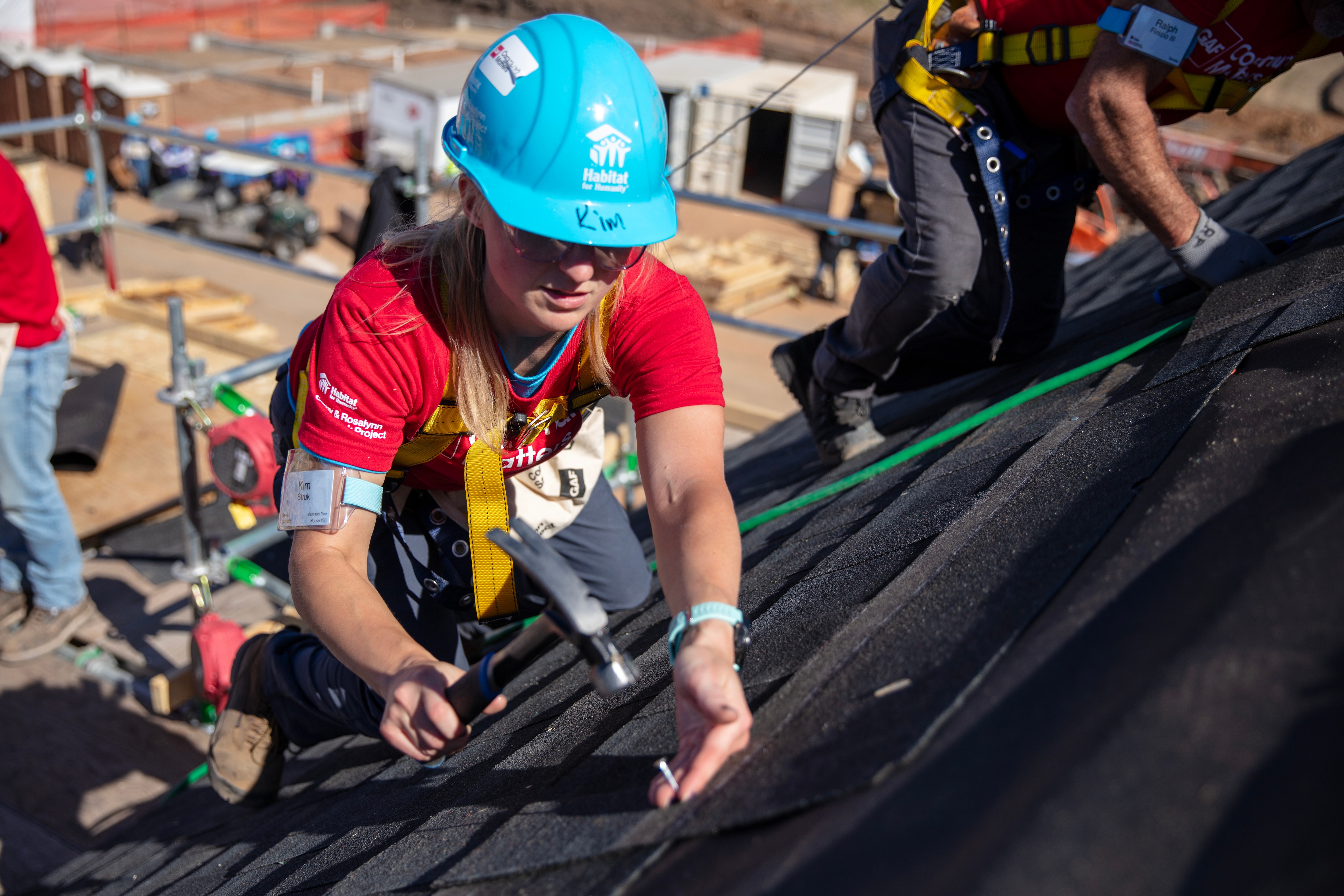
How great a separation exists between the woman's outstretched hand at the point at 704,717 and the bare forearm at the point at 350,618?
51cm

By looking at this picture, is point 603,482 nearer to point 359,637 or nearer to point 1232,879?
point 359,637

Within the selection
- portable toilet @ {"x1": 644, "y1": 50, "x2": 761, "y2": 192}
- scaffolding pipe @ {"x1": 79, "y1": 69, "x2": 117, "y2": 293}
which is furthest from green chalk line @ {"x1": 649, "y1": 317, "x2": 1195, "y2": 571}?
portable toilet @ {"x1": 644, "y1": 50, "x2": 761, "y2": 192}

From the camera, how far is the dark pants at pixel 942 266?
304 centimetres

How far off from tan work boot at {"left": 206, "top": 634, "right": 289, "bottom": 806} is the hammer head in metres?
1.86

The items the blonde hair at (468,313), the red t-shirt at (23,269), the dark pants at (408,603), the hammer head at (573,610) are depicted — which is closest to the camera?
the hammer head at (573,610)

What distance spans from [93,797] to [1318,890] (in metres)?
4.52

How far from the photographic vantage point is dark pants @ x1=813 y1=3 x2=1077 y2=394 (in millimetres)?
3045

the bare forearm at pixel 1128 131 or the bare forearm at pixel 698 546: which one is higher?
the bare forearm at pixel 1128 131

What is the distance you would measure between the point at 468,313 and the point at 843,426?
1.75 meters

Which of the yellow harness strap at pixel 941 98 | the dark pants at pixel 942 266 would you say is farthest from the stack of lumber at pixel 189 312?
the yellow harness strap at pixel 941 98

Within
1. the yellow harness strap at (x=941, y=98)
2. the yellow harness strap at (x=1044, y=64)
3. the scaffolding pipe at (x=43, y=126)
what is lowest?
the scaffolding pipe at (x=43, y=126)

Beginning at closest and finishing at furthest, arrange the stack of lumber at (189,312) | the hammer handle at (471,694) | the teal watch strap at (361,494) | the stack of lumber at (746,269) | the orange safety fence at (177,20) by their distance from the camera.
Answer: the hammer handle at (471,694) → the teal watch strap at (361,494) → the stack of lumber at (189,312) → the stack of lumber at (746,269) → the orange safety fence at (177,20)

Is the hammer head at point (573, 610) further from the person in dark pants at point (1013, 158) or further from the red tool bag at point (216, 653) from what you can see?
the red tool bag at point (216, 653)

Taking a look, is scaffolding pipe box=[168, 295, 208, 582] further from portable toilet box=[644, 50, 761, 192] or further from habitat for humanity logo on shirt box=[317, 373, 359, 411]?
portable toilet box=[644, 50, 761, 192]
